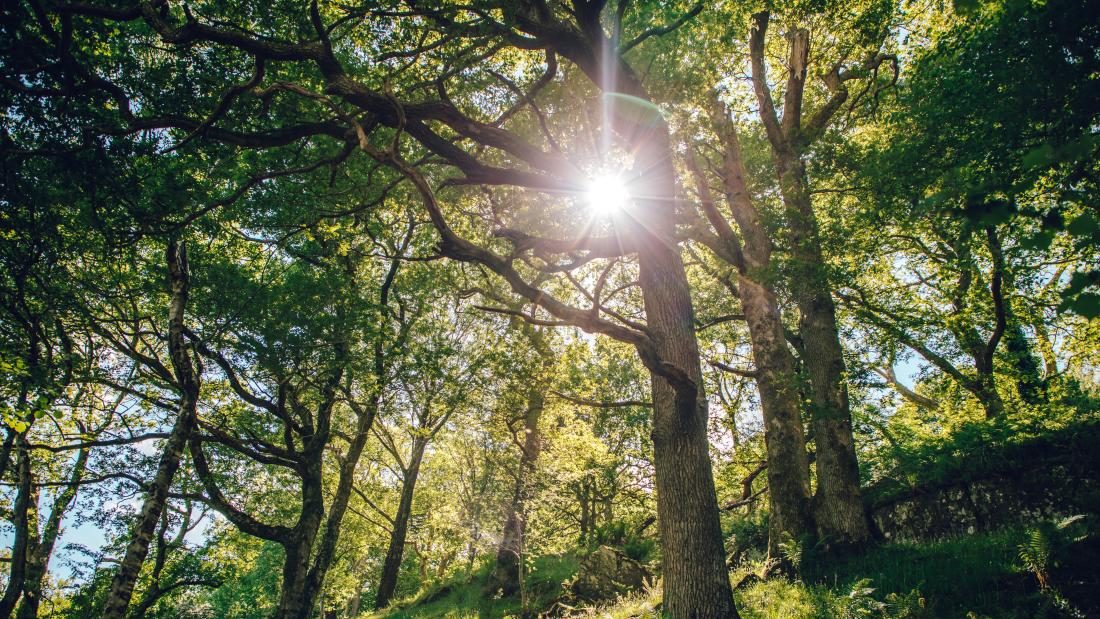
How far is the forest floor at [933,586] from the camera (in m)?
4.39

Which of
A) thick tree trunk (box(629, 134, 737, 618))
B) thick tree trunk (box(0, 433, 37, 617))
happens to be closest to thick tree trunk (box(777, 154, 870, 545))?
thick tree trunk (box(629, 134, 737, 618))

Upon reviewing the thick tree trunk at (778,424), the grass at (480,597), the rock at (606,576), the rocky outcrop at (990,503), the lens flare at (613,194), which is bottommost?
the grass at (480,597)

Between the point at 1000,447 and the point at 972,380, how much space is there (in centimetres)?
549

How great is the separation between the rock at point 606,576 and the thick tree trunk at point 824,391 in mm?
4382

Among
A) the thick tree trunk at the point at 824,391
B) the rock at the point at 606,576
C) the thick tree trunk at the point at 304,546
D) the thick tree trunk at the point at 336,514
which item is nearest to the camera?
the thick tree trunk at the point at 824,391

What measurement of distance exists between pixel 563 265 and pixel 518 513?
25.5ft

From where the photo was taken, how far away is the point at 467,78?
28.0 feet

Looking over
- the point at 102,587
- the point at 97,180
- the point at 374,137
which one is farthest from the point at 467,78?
the point at 102,587

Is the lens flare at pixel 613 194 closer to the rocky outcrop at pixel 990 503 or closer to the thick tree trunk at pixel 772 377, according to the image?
the thick tree trunk at pixel 772 377

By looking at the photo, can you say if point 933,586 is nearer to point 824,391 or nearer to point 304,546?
point 824,391

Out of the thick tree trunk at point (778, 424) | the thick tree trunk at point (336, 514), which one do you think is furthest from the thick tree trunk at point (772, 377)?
the thick tree trunk at point (336, 514)

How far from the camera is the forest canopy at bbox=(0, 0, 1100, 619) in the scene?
5.12 metres

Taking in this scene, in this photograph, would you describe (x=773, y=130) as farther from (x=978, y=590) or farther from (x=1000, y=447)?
(x=978, y=590)

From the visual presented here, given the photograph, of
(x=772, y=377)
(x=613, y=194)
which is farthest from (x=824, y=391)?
(x=613, y=194)
